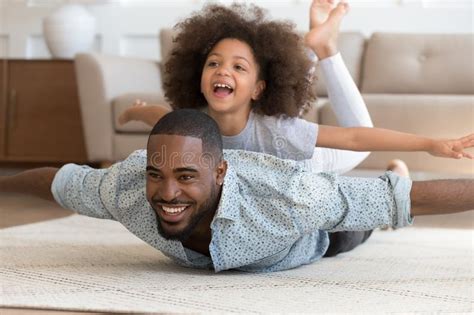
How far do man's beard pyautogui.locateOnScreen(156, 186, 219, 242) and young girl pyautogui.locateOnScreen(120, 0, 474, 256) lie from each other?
384mm

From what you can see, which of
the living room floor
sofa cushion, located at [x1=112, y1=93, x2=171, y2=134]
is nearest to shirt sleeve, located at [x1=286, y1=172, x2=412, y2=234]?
the living room floor

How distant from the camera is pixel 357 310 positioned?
4.37 feet

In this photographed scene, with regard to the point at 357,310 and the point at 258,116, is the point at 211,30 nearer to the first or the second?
the point at 258,116

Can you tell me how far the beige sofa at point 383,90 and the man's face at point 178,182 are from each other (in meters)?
1.67

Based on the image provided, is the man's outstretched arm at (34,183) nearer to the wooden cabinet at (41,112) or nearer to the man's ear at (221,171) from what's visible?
the man's ear at (221,171)

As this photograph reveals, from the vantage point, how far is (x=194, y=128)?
5.10 ft

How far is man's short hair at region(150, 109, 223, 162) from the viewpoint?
1.55 m

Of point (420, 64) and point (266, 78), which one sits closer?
point (266, 78)

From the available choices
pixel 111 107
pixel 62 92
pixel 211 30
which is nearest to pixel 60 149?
pixel 62 92

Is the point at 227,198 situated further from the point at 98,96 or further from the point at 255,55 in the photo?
the point at 98,96

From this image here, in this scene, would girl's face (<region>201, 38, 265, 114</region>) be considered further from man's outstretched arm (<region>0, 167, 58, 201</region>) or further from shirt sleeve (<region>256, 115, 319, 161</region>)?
man's outstretched arm (<region>0, 167, 58, 201</region>)

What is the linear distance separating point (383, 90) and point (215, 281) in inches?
95.6

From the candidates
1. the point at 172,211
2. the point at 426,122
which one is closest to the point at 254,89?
the point at 172,211

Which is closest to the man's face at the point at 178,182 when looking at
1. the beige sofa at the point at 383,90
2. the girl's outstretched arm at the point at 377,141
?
the girl's outstretched arm at the point at 377,141
